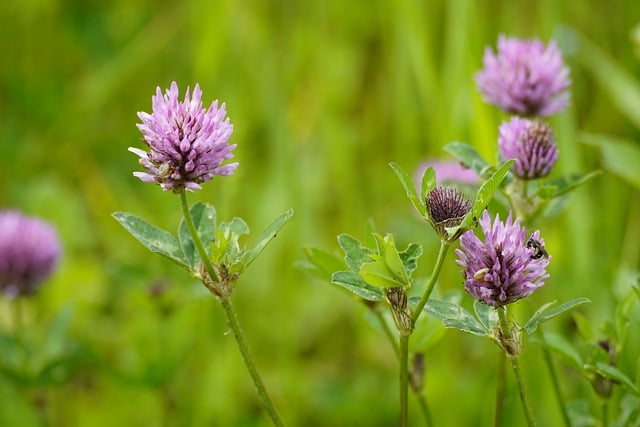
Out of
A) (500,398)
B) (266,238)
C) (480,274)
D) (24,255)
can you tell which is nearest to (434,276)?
(480,274)

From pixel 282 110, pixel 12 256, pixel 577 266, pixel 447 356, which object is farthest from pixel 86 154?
pixel 577 266

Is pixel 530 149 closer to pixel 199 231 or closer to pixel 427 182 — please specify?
pixel 427 182

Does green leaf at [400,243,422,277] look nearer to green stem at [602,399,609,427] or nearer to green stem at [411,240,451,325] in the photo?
green stem at [411,240,451,325]

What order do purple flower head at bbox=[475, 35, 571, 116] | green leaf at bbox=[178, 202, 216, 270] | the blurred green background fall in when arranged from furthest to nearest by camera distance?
the blurred green background → purple flower head at bbox=[475, 35, 571, 116] → green leaf at bbox=[178, 202, 216, 270]

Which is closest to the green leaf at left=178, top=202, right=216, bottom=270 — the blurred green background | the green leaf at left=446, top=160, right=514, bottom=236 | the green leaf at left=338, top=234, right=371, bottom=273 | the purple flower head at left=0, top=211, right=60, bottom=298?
the green leaf at left=338, top=234, right=371, bottom=273

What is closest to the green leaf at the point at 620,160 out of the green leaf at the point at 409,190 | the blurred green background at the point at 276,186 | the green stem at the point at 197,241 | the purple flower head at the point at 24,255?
the blurred green background at the point at 276,186

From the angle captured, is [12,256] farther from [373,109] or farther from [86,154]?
[373,109]
